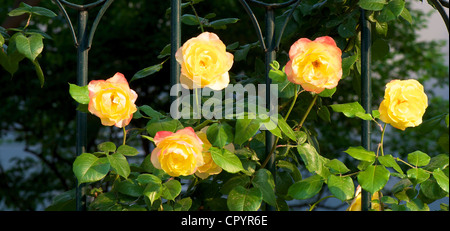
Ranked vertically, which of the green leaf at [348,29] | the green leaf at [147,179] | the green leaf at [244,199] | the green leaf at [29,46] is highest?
the green leaf at [348,29]

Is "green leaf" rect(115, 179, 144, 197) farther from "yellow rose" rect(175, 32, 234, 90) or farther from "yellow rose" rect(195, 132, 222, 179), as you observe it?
"yellow rose" rect(175, 32, 234, 90)

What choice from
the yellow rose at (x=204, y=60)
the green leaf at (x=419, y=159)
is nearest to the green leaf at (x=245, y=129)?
the yellow rose at (x=204, y=60)

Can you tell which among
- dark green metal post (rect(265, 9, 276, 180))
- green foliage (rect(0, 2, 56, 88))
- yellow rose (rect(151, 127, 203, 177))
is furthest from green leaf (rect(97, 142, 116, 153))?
dark green metal post (rect(265, 9, 276, 180))

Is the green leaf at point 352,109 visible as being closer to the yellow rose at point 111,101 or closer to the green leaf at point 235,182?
the green leaf at point 235,182

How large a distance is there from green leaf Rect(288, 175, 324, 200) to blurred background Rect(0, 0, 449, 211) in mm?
2540

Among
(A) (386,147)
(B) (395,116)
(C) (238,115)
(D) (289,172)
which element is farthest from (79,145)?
(A) (386,147)

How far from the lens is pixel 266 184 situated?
35.9 inches

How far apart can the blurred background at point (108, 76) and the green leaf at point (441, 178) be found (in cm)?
257

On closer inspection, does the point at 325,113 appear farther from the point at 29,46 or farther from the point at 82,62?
the point at 29,46

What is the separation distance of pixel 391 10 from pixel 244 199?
1.59 ft

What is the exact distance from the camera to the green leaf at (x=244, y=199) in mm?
876

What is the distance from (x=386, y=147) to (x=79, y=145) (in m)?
3.80

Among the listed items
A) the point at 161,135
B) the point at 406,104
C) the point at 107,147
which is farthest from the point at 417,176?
the point at 107,147

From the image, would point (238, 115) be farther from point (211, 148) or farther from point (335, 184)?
point (335, 184)
